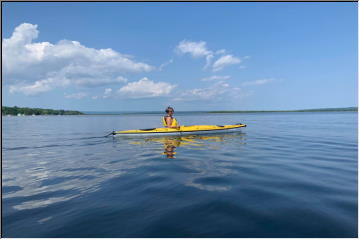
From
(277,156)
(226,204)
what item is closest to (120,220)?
(226,204)

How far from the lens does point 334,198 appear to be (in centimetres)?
532

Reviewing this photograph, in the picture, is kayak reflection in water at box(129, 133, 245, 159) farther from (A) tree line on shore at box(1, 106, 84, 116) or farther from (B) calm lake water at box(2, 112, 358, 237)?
(A) tree line on shore at box(1, 106, 84, 116)

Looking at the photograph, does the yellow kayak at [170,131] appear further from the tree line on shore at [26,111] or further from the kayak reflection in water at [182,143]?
the tree line on shore at [26,111]

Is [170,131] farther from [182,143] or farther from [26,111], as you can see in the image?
[26,111]

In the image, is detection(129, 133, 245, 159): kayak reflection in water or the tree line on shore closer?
detection(129, 133, 245, 159): kayak reflection in water

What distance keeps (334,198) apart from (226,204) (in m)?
3.02

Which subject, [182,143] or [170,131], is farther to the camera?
[170,131]

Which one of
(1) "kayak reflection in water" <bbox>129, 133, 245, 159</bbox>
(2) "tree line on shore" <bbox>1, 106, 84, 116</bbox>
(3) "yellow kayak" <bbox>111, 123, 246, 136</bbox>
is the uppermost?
(2) "tree line on shore" <bbox>1, 106, 84, 116</bbox>

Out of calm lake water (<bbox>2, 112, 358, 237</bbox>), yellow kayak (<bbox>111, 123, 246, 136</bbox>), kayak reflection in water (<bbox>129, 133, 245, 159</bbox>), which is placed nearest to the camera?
calm lake water (<bbox>2, 112, 358, 237</bbox>)

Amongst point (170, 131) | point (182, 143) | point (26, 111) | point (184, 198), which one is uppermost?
point (26, 111)

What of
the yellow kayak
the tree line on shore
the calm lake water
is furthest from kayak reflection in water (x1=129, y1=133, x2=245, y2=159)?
the tree line on shore

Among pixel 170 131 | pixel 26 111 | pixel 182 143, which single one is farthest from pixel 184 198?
pixel 26 111

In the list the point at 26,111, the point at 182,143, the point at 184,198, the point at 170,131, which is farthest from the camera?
the point at 26,111

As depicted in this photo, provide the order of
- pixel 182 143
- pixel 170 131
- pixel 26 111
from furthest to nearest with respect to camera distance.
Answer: pixel 26 111 < pixel 170 131 < pixel 182 143
